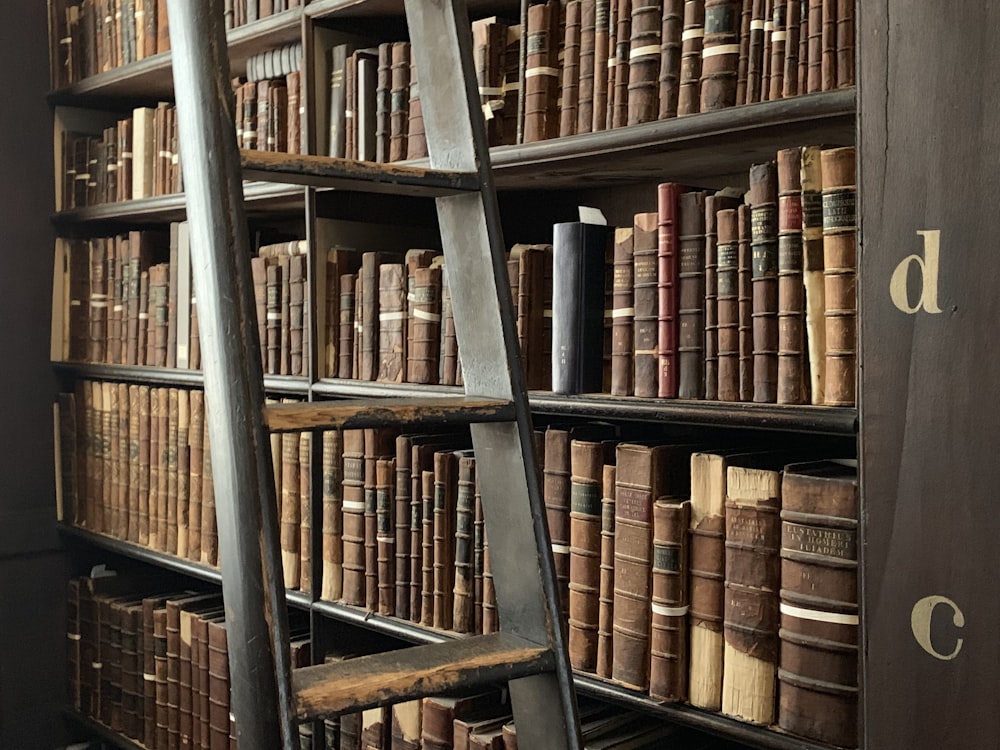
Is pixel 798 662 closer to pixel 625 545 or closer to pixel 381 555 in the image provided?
pixel 625 545

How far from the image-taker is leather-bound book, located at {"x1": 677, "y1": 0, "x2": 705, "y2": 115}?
4.68 feet

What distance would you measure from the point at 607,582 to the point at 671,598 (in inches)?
4.6

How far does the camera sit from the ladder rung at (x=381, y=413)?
3.37 feet

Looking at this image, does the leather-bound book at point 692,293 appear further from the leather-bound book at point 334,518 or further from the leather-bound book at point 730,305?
the leather-bound book at point 334,518

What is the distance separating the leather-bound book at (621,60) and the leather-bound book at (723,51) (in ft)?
0.46

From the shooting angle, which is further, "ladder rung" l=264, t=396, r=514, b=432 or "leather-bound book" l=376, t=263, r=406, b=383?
"leather-bound book" l=376, t=263, r=406, b=383

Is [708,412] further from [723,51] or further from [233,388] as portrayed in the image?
[233,388]

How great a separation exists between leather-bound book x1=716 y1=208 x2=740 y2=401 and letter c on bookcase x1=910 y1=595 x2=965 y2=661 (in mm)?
352

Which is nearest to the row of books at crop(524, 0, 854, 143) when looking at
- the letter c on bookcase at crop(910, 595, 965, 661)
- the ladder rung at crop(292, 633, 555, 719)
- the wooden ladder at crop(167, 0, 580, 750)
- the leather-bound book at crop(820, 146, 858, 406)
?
the leather-bound book at crop(820, 146, 858, 406)

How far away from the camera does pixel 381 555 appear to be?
1858 mm

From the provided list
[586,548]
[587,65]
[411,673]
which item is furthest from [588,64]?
[411,673]

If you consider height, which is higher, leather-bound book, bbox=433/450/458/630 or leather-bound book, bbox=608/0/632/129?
leather-bound book, bbox=608/0/632/129

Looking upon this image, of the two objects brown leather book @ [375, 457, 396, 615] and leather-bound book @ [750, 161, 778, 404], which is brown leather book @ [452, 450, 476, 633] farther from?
leather-bound book @ [750, 161, 778, 404]

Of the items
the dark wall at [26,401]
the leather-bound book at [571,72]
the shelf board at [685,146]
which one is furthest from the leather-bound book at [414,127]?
the dark wall at [26,401]
